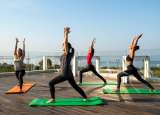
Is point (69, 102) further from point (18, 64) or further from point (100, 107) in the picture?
point (18, 64)

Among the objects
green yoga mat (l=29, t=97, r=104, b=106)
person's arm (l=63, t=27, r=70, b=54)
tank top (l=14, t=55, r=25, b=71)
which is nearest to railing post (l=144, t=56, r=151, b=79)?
tank top (l=14, t=55, r=25, b=71)

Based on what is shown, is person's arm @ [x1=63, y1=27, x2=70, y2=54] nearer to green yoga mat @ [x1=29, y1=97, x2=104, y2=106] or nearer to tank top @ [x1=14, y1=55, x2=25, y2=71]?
green yoga mat @ [x1=29, y1=97, x2=104, y2=106]

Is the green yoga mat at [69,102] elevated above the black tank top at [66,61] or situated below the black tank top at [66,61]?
below

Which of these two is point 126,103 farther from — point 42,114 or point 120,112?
point 42,114

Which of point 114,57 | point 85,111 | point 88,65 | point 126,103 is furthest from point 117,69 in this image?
point 85,111

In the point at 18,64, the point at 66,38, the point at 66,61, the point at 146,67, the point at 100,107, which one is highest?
the point at 66,38

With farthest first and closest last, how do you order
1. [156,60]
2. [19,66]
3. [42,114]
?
[156,60]
[19,66]
[42,114]

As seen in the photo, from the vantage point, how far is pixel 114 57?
21.3 metres

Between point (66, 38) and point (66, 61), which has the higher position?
point (66, 38)

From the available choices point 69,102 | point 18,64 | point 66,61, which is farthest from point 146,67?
point 66,61

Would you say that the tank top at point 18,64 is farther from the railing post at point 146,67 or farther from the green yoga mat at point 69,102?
the railing post at point 146,67

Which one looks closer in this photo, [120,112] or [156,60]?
[120,112]

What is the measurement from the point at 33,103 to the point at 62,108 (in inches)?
39.1

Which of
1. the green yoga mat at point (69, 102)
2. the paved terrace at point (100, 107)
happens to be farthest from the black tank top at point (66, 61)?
the paved terrace at point (100, 107)
